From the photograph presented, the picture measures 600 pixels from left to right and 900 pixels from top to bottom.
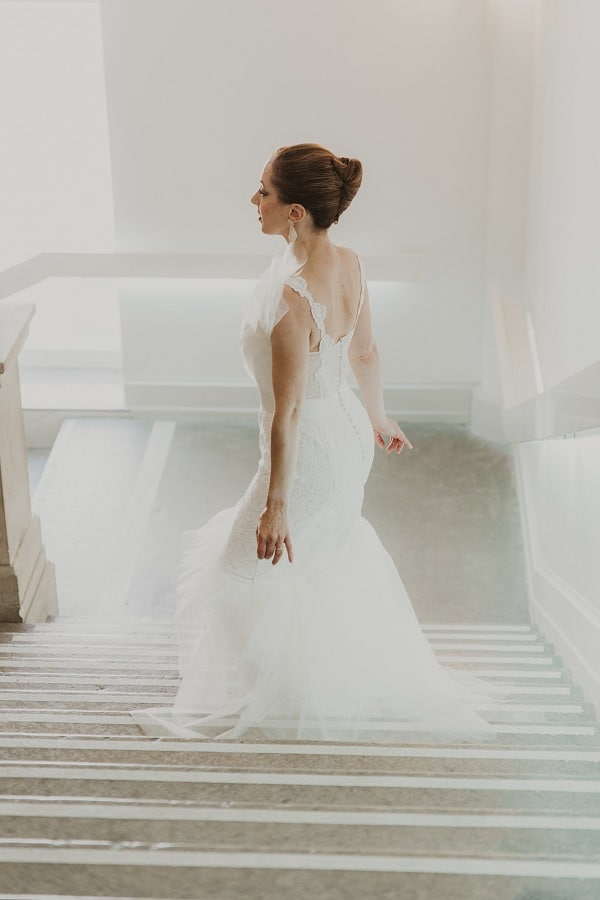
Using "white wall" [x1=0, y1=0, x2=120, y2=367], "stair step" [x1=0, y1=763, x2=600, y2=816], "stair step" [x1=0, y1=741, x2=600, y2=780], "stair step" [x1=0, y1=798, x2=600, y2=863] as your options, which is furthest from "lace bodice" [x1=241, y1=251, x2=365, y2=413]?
"white wall" [x1=0, y1=0, x2=120, y2=367]

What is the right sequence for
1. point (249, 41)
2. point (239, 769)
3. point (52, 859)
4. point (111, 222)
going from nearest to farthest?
point (52, 859), point (239, 769), point (249, 41), point (111, 222)

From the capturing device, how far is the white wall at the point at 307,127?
22.1ft

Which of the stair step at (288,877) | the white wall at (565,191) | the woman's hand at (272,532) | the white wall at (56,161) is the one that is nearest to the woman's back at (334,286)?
the woman's hand at (272,532)

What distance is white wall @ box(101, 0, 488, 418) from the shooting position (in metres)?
6.73

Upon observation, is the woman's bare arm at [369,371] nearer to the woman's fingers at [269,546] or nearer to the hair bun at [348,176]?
the hair bun at [348,176]

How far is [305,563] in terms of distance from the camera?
338 centimetres

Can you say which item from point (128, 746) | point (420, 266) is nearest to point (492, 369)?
point (420, 266)

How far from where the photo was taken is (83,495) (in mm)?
6824

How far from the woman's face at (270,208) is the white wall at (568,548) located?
106cm

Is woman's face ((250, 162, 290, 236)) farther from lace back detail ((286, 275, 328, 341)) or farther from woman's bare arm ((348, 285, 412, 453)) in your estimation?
woman's bare arm ((348, 285, 412, 453))

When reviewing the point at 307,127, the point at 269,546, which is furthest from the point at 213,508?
the point at 269,546

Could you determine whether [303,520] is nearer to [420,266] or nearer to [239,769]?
[239,769]

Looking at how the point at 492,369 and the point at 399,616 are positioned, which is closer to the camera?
the point at 399,616

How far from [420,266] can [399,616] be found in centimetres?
399
